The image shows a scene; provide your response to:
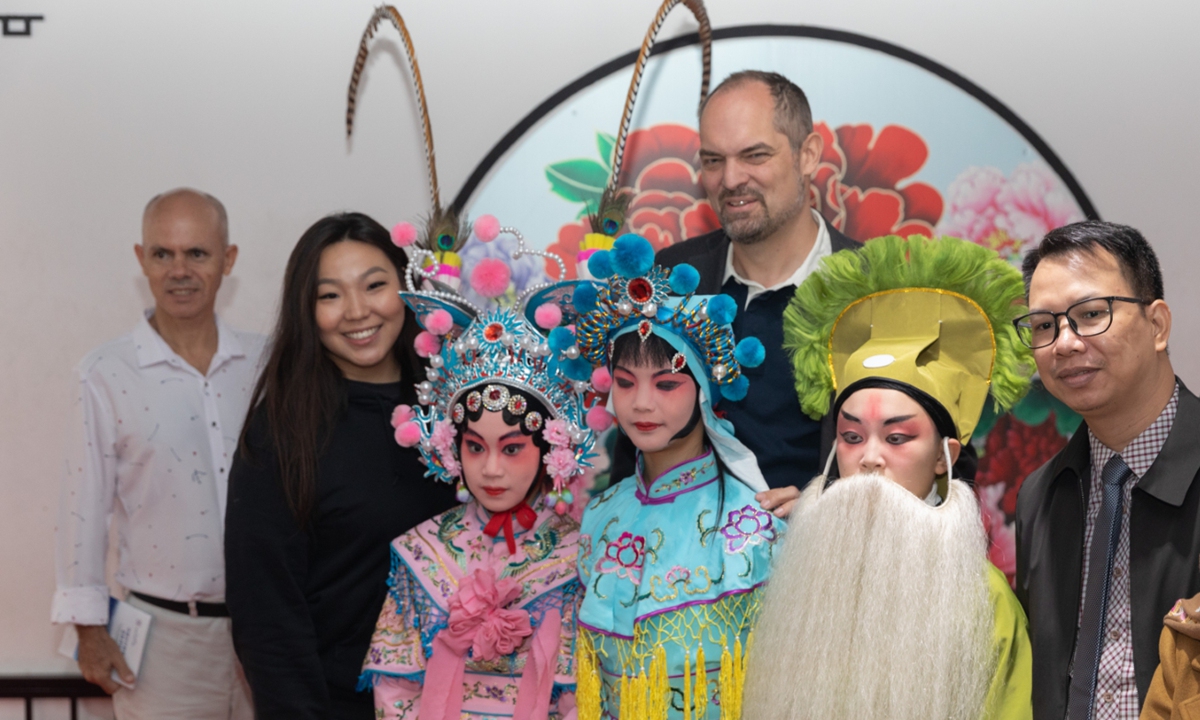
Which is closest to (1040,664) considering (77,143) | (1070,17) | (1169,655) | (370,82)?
(1169,655)

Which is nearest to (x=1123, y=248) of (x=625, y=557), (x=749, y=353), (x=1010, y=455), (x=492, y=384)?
(x=749, y=353)

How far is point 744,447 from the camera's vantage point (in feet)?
7.70

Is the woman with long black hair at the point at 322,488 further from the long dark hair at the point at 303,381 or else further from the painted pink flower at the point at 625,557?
the painted pink flower at the point at 625,557

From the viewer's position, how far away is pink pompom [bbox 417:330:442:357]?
8.34ft

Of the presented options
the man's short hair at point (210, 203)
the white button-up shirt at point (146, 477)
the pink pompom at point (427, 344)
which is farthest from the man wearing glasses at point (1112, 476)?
the man's short hair at point (210, 203)

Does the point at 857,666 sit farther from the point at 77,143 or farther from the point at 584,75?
the point at 77,143

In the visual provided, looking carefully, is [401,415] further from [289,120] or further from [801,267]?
[289,120]

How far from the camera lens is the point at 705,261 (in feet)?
9.19

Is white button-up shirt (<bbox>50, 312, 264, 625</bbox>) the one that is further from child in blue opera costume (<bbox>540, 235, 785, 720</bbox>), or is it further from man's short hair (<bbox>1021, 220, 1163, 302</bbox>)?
man's short hair (<bbox>1021, 220, 1163, 302</bbox>)

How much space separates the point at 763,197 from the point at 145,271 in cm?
198

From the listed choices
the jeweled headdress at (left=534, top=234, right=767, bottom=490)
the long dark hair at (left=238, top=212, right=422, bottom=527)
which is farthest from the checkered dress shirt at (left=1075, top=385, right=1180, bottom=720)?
the long dark hair at (left=238, top=212, right=422, bottom=527)

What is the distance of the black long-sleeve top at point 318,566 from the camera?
2.49 metres

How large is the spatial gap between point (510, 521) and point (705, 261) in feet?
2.93

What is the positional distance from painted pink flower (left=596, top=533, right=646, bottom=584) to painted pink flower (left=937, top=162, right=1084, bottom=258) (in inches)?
69.3
